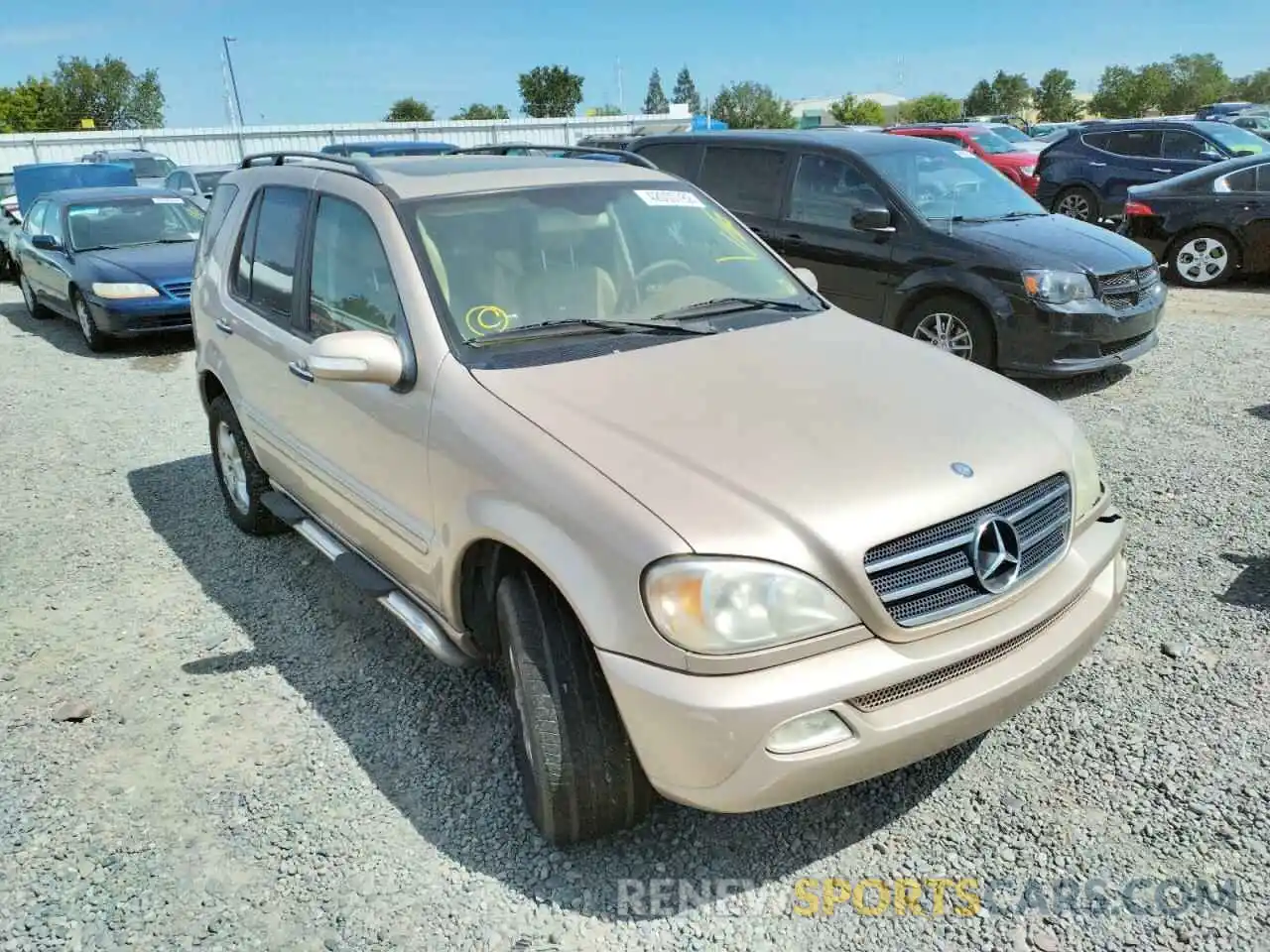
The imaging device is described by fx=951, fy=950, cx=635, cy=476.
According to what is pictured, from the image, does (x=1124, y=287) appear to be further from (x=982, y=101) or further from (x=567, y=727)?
(x=982, y=101)

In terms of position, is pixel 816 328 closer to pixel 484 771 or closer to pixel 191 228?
pixel 484 771

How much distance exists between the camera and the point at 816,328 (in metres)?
3.43

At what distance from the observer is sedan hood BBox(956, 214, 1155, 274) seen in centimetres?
647

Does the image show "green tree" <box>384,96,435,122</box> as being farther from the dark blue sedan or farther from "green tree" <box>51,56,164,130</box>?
the dark blue sedan

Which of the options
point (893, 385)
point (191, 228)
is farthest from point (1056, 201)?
point (893, 385)

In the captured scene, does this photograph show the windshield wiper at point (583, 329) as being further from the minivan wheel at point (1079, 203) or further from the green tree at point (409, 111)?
the green tree at point (409, 111)

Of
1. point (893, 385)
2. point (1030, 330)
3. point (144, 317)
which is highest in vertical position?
point (893, 385)

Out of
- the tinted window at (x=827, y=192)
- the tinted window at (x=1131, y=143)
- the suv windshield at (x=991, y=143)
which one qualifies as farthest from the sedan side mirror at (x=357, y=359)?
the suv windshield at (x=991, y=143)

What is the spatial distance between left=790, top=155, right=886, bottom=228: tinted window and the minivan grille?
5.47 feet

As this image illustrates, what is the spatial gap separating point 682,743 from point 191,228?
406 inches

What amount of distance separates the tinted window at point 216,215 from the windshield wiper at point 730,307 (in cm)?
245

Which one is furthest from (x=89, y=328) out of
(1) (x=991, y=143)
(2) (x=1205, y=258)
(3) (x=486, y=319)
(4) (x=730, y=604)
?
(1) (x=991, y=143)

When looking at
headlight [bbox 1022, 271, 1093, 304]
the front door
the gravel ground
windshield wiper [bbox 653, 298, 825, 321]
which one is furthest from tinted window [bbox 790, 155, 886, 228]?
windshield wiper [bbox 653, 298, 825, 321]

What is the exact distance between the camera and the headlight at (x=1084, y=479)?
276 cm
